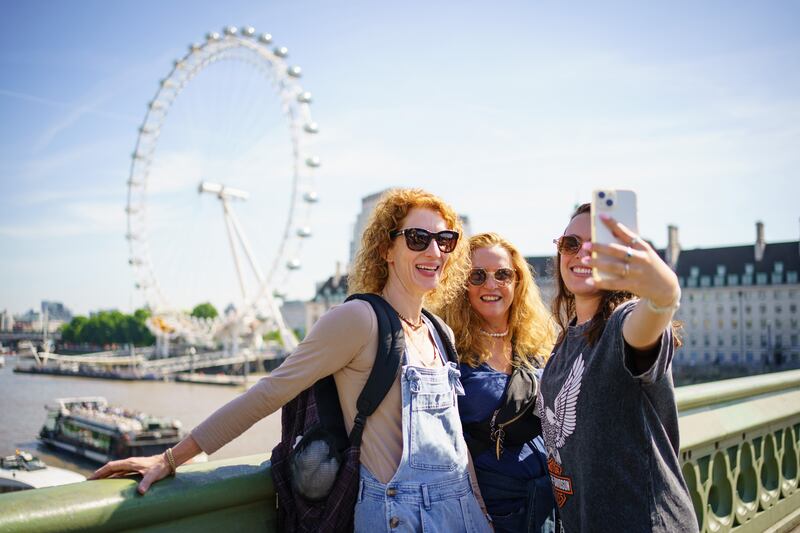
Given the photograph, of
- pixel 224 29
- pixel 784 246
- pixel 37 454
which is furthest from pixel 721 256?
pixel 37 454

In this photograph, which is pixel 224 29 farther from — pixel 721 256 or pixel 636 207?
pixel 721 256

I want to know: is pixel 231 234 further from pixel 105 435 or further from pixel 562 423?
pixel 562 423

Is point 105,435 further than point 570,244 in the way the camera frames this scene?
Yes

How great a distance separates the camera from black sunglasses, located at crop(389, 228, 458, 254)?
217cm

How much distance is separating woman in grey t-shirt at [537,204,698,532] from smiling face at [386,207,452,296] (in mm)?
498

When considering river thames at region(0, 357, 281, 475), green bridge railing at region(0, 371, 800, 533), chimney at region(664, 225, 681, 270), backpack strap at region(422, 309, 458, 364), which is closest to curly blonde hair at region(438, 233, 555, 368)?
backpack strap at region(422, 309, 458, 364)

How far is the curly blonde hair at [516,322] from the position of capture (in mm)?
2637

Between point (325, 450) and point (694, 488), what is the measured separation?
180cm

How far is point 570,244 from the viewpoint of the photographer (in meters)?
2.02

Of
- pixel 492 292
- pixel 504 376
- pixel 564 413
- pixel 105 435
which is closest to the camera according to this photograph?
pixel 564 413

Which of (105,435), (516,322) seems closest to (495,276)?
(516,322)

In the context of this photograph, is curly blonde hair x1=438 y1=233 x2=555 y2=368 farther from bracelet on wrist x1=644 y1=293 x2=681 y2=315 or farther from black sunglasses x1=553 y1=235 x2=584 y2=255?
bracelet on wrist x1=644 y1=293 x2=681 y2=315

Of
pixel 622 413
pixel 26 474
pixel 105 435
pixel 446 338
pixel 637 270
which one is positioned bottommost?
pixel 105 435

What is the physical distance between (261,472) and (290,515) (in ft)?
0.45
